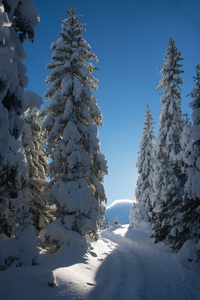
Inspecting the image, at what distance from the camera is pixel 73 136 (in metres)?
10.6

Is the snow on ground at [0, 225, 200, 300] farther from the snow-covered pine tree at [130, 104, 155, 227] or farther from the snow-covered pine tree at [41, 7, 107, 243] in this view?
the snow-covered pine tree at [130, 104, 155, 227]

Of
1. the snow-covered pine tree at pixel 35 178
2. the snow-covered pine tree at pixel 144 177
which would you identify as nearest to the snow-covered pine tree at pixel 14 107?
the snow-covered pine tree at pixel 35 178

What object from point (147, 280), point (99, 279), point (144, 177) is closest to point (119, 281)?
point (99, 279)

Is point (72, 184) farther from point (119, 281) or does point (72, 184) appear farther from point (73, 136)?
point (119, 281)

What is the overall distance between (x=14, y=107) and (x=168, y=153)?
12662 mm

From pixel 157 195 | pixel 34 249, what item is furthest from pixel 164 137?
pixel 34 249

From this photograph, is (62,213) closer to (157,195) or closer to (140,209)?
(157,195)

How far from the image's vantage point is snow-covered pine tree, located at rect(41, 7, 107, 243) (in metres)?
9.71

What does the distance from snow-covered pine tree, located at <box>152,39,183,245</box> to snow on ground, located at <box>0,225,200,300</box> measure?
3424mm

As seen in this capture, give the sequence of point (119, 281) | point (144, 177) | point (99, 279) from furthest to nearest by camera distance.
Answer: point (144, 177) → point (99, 279) → point (119, 281)

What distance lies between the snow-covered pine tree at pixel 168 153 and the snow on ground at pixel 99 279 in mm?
3424

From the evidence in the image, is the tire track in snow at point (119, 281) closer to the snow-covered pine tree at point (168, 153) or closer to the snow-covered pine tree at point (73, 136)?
the snow-covered pine tree at point (73, 136)

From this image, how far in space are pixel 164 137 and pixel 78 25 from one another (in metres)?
11.2

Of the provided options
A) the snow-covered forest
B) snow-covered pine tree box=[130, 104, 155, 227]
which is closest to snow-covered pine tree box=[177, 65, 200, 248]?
the snow-covered forest
